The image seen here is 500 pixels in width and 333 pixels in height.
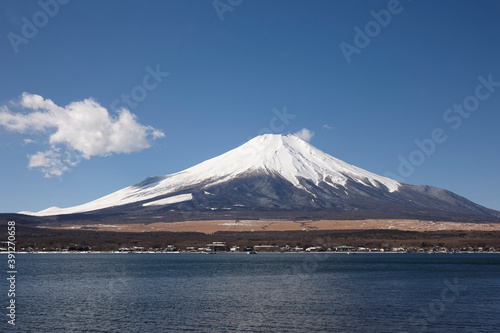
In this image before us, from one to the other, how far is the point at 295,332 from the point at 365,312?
356 inches

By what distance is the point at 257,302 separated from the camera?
139 feet

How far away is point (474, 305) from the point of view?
40156mm

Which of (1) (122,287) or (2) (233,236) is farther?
(2) (233,236)

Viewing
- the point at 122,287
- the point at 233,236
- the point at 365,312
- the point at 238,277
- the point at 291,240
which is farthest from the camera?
the point at 233,236

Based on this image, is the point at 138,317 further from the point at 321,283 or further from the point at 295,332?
the point at 321,283

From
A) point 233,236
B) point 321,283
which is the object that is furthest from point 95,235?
point 321,283

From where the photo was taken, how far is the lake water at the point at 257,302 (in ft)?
108

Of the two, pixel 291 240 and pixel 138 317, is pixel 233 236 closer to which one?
pixel 291 240

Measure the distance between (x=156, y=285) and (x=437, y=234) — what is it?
381 ft

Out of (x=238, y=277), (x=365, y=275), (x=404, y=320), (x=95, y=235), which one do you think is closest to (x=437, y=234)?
(x=365, y=275)

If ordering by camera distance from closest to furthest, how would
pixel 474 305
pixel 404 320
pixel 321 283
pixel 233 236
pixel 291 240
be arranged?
pixel 404 320 < pixel 474 305 < pixel 321 283 < pixel 291 240 < pixel 233 236

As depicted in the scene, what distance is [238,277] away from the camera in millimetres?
64125

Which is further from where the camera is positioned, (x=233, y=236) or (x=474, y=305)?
(x=233, y=236)

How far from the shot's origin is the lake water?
32.8m
